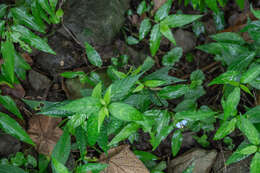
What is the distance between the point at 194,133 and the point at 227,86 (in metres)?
0.78

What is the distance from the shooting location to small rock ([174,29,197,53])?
2.89 meters

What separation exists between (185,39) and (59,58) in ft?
5.22

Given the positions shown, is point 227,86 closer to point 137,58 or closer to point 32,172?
point 137,58

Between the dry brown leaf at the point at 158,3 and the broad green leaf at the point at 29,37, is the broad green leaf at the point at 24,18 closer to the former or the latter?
the broad green leaf at the point at 29,37

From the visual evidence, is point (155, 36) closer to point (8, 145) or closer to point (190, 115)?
point (190, 115)

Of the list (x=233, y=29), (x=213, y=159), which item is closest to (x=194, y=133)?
(x=213, y=159)

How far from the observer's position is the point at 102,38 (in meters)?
2.62

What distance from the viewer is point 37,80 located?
2.58 meters

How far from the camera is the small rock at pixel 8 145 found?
2.40 m

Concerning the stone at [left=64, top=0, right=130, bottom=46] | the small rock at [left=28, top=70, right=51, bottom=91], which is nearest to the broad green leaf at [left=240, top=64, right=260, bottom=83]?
the stone at [left=64, top=0, right=130, bottom=46]

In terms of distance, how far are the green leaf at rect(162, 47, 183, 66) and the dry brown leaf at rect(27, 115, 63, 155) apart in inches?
57.1

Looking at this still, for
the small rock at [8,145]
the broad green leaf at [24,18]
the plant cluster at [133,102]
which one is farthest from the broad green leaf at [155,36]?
the small rock at [8,145]

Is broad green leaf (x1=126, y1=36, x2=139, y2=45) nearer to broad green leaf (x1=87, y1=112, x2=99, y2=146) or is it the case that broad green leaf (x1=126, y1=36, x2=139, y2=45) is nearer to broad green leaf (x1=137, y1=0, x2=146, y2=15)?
broad green leaf (x1=137, y1=0, x2=146, y2=15)

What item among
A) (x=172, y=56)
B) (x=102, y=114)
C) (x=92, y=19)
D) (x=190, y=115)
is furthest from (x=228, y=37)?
(x=102, y=114)
